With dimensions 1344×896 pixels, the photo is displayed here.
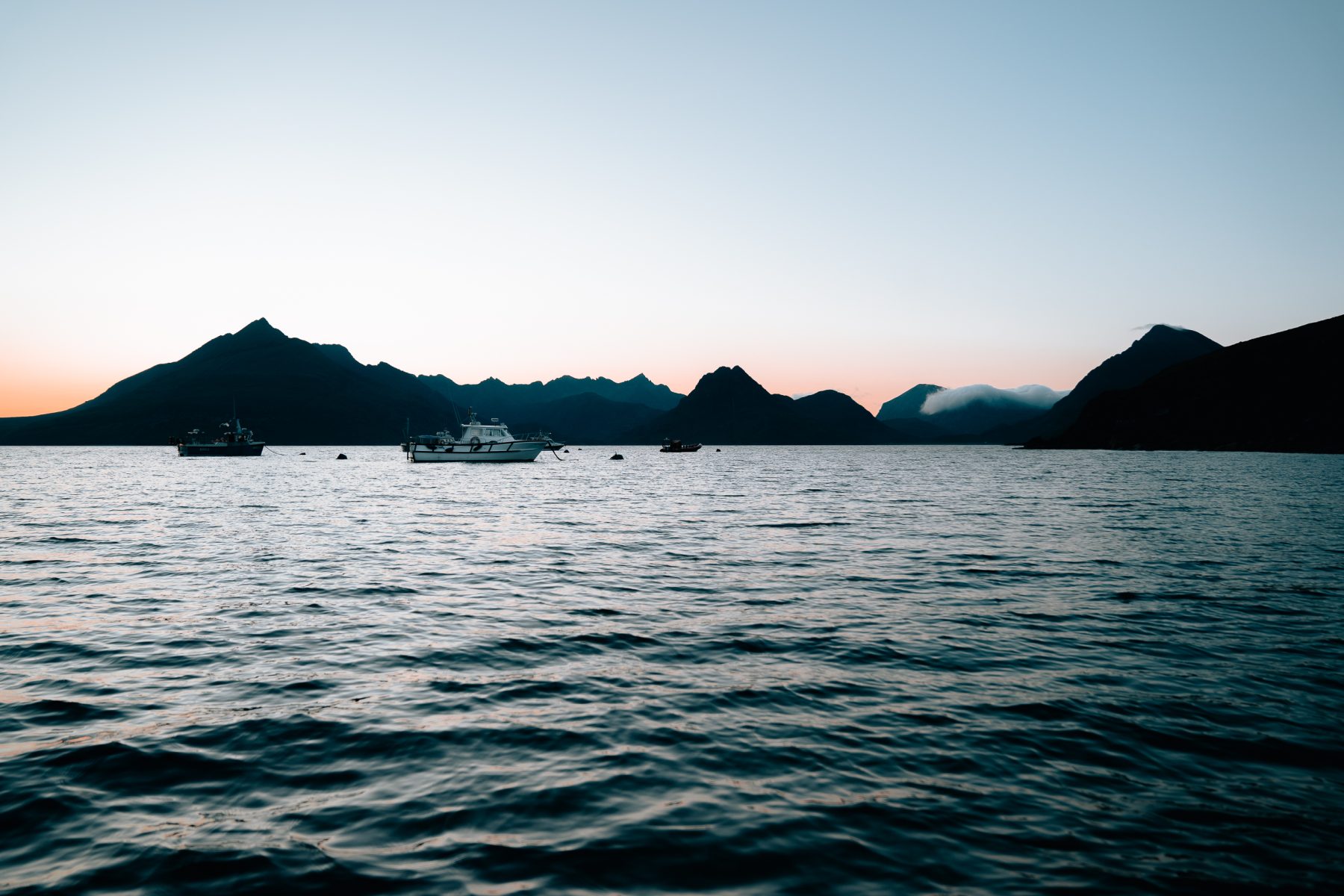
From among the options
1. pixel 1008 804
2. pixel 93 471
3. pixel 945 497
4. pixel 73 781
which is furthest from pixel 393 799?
pixel 93 471

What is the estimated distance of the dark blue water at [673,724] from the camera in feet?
19.8

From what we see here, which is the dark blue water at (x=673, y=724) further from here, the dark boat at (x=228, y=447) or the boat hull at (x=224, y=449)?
the boat hull at (x=224, y=449)

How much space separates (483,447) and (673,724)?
120409 millimetres

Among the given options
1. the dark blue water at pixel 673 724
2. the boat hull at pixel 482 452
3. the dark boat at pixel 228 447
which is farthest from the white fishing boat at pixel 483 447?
the dark blue water at pixel 673 724

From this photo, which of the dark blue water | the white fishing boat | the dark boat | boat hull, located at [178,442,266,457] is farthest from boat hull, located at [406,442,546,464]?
the dark blue water

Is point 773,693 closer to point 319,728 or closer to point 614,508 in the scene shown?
point 319,728

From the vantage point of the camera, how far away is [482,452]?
12544 cm

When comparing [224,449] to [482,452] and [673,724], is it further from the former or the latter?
[673,724]

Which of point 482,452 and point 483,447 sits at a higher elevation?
point 483,447

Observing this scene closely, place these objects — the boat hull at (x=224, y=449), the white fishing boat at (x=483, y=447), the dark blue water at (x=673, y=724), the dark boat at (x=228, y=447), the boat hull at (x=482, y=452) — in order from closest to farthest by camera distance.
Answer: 1. the dark blue water at (x=673, y=724)
2. the white fishing boat at (x=483, y=447)
3. the boat hull at (x=482, y=452)
4. the dark boat at (x=228, y=447)
5. the boat hull at (x=224, y=449)

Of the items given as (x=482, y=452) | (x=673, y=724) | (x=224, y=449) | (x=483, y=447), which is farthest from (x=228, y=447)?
(x=673, y=724)

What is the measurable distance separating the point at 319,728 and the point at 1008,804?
8.54 meters

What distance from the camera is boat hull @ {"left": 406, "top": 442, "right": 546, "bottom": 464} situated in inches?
4897

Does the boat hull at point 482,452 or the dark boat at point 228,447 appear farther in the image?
the dark boat at point 228,447
